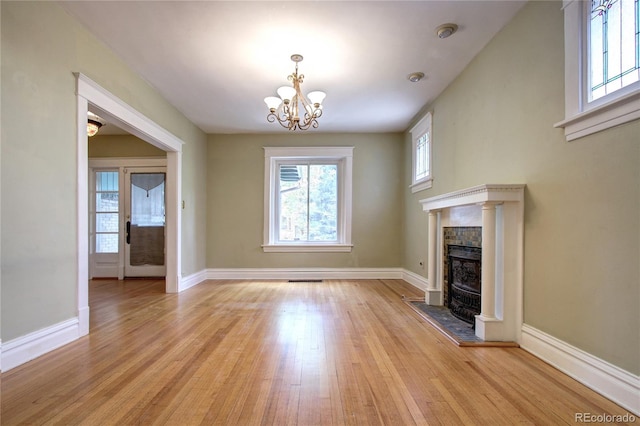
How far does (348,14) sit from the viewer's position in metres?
2.35

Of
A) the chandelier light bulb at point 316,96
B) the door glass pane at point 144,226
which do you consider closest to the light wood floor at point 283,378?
the chandelier light bulb at point 316,96

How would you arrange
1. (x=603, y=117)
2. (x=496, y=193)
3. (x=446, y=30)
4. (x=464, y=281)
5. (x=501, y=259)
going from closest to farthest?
1. (x=603, y=117)
2. (x=496, y=193)
3. (x=501, y=259)
4. (x=446, y=30)
5. (x=464, y=281)

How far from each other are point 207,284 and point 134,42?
3.57m

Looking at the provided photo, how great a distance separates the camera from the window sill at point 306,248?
17.9 feet

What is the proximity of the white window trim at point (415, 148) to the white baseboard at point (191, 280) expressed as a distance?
3.98 meters

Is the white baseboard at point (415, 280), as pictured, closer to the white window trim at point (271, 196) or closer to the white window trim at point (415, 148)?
the white window trim at point (271, 196)

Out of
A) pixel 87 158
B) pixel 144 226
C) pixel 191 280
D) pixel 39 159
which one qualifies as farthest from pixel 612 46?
pixel 144 226

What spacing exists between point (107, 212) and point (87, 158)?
3.25m

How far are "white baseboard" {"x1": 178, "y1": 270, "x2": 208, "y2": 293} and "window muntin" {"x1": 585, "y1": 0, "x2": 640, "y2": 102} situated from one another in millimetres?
4941

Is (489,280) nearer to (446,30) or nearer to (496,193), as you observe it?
(496,193)

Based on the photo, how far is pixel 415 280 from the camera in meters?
4.70

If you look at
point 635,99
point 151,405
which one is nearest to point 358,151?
point 635,99

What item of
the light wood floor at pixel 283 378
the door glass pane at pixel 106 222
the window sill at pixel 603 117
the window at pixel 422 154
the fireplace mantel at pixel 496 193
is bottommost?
the light wood floor at pixel 283 378

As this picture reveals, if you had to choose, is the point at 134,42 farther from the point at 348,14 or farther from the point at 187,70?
the point at 348,14
